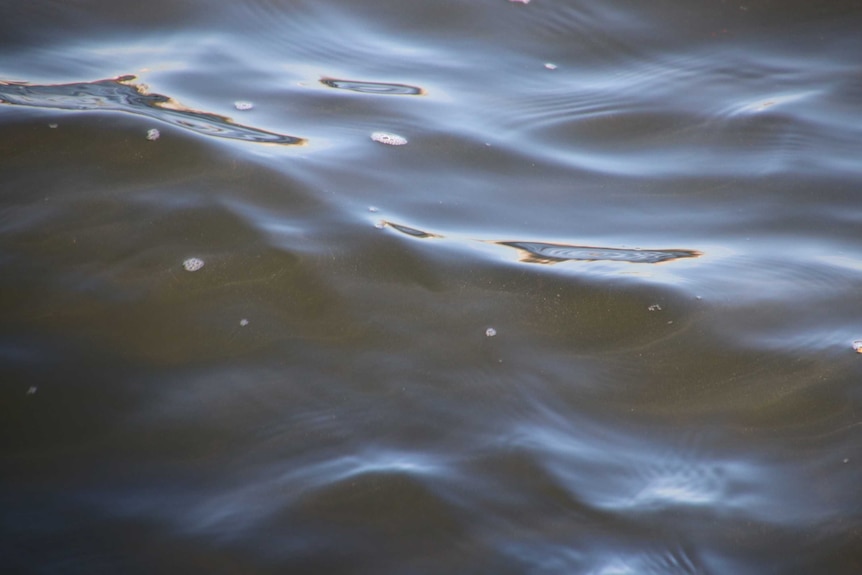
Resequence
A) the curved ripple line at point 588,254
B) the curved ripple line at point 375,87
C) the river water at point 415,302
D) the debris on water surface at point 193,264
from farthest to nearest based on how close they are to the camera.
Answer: the curved ripple line at point 375,87 → the curved ripple line at point 588,254 → the debris on water surface at point 193,264 → the river water at point 415,302

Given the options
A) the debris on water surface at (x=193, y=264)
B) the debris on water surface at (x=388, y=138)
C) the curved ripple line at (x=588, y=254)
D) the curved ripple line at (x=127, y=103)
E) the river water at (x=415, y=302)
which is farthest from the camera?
the debris on water surface at (x=388, y=138)

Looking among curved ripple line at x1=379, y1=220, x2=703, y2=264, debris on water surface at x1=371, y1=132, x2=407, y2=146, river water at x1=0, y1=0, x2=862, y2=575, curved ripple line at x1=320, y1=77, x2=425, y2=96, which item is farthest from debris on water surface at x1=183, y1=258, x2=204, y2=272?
curved ripple line at x1=320, y1=77, x2=425, y2=96

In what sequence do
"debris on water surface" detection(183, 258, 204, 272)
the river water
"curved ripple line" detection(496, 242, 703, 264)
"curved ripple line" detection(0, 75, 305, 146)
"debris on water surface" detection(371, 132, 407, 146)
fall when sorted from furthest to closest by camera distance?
"debris on water surface" detection(371, 132, 407, 146) < "curved ripple line" detection(0, 75, 305, 146) < "curved ripple line" detection(496, 242, 703, 264) < "debris on water surface" detection(183, 258, 204, 272) < the river water

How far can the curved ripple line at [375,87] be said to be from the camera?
10.4 feet

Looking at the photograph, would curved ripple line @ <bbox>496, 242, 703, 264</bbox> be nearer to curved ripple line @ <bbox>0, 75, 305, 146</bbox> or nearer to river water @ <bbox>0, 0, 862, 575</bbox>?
river water @ <bbox>0, 0, 862, 575</bbox>

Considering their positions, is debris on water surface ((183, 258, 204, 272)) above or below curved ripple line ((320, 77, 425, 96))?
below

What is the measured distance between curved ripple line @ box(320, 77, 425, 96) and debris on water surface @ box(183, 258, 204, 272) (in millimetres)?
1212

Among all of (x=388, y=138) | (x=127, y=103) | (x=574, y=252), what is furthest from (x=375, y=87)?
(x=574, y=252)

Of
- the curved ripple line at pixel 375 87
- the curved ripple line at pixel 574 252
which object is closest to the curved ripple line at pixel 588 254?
the curved ripple line at pixel 574 252

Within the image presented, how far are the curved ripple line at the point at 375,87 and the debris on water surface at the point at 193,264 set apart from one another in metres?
1.21

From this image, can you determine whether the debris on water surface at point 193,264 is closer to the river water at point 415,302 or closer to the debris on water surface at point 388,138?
the river water at point 415,302

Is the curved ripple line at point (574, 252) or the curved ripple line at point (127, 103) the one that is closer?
the curved ripple line at point (574, 252)

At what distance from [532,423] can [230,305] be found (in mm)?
914

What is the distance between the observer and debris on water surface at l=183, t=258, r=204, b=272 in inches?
88.4
